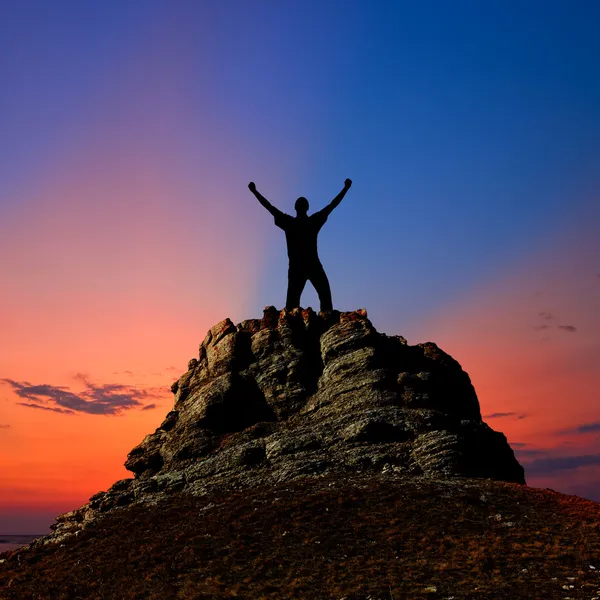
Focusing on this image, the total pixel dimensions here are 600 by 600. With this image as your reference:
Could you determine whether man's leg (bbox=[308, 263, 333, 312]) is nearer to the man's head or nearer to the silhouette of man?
the silhouette of man

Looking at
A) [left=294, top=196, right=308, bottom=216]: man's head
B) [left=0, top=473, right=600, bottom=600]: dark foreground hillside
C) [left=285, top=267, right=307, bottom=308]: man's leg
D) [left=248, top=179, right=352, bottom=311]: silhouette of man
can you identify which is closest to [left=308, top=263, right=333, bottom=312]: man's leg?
[left=248, top=179, right=352, bottom=311]: silhouette of man

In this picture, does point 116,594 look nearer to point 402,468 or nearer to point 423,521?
point 423,521

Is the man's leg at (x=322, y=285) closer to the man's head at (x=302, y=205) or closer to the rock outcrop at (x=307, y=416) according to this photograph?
the rock outcrop at (x=307, y=416)

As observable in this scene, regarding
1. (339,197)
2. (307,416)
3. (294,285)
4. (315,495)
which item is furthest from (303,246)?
(315,495)

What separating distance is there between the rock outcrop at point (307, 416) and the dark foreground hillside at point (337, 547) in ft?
7.66

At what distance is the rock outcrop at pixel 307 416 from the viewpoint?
1324 inches

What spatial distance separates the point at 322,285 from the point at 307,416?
11770 mm

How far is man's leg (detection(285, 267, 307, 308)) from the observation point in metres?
47.9

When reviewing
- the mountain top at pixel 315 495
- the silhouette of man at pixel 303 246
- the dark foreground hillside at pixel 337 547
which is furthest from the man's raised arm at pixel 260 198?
the dark foreground hillside at pixel 337 547

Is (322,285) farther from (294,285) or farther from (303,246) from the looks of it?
(303,246)

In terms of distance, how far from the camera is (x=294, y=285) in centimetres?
4800

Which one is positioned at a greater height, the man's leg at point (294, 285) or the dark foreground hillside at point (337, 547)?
the man's leg at point (294, 285)

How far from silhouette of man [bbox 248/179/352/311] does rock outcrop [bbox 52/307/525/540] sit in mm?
1810

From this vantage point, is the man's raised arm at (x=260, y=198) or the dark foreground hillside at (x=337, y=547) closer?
the dark foreground hillside at (x=337, y=547)
